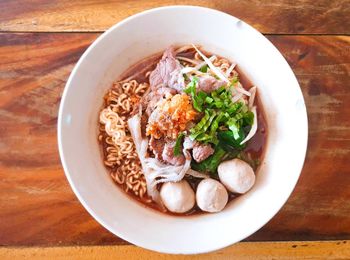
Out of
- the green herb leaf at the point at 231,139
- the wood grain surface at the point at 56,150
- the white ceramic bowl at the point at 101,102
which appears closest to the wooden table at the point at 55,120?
the wood grain surface at the point at 56,150

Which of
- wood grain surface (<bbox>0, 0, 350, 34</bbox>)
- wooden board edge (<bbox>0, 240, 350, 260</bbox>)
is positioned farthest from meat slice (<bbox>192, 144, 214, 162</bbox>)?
wood grain surface (<bbox>0, 0, 350, 34</bbox>)

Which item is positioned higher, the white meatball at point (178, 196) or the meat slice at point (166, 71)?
the meat slice at point (166, 71)

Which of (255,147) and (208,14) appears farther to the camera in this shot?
(255,147)

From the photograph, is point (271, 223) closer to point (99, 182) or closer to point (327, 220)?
point (327, 220)

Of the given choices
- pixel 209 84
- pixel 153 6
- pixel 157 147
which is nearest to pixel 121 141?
pixel 157 147

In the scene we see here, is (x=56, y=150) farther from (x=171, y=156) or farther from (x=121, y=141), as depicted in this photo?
(x=171, y=156)

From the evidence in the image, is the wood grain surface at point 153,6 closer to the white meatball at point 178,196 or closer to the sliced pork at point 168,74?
the sliced pork at point 168,74

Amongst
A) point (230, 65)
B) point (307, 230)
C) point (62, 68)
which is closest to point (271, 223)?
point (307, 230)
